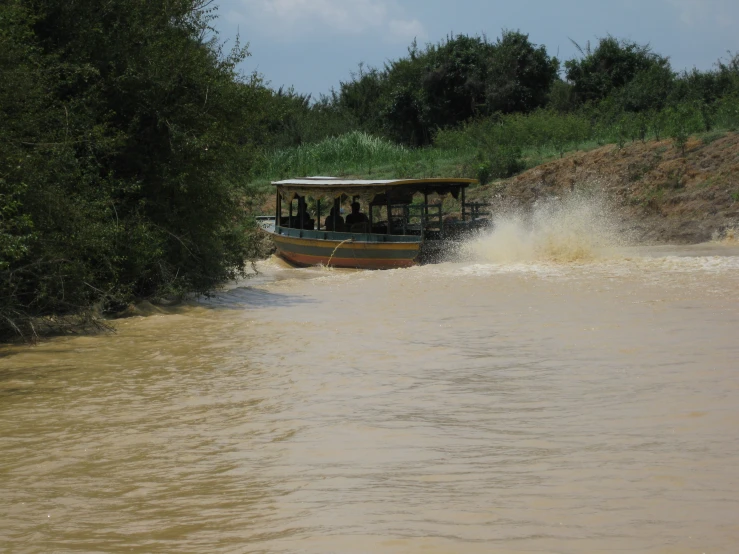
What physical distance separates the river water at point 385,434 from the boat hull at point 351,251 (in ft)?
27.0

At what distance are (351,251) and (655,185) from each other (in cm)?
957

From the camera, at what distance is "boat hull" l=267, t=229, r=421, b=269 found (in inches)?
824

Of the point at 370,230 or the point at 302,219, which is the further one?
the point at 302,219

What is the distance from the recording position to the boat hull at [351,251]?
20938 millimetres

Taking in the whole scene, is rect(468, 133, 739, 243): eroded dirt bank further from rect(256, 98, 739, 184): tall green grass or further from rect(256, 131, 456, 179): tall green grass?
rect(256, 131, 456, 179): tall green grass

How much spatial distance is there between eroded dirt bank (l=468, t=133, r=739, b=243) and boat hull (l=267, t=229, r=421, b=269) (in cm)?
715

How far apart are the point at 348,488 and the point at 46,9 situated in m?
11.1

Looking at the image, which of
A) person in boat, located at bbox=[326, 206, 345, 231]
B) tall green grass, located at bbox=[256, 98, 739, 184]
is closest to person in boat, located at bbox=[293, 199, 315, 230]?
person in boat, located at bbox=[326, 206, 345, 231]

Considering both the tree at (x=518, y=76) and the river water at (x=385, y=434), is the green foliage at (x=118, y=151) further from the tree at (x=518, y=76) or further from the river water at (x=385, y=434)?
the tree at (x=518, y=76)

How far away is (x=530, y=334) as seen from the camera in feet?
34.8

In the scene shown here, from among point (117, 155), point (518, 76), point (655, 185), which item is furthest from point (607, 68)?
point (117, 155)

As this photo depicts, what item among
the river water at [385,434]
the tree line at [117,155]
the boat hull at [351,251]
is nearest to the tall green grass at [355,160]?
the boat hull at [351,251]

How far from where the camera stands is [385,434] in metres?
6.31

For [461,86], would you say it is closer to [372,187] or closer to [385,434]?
[372,187]
